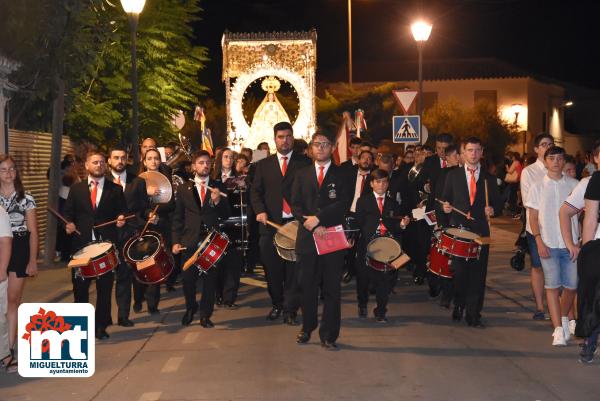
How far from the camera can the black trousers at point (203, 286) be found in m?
11.7

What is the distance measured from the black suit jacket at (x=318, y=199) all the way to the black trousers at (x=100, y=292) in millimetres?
2148

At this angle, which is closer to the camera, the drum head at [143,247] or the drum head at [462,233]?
the drum head at [462,233]

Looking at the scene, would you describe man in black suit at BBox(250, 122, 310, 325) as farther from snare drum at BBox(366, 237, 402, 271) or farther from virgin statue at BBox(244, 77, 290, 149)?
virgin statue at BBox(244, 77, 290, 149)

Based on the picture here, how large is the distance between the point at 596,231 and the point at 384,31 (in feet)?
238

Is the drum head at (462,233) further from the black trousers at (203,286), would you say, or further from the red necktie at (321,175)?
the black trousers at (203,286)

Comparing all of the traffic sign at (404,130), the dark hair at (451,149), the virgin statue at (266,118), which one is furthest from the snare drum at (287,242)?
the virgin statue at (266,118)

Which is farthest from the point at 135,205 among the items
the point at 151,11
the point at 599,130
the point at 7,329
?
the point at 599,130

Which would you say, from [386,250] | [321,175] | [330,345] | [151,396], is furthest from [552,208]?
[151,396]

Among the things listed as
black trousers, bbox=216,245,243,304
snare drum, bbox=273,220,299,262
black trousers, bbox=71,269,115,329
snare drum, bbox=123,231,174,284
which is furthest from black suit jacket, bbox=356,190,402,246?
black trousers, bbox=71,269,115,329

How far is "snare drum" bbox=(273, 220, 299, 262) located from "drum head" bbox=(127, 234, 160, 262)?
1.37m

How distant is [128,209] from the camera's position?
12016mm

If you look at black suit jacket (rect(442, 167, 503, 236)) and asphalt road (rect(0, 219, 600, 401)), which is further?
black suit jacket (rect(442, 167, 503, 236))

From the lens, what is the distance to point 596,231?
8.89m

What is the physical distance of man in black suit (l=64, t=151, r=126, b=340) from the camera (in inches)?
440
